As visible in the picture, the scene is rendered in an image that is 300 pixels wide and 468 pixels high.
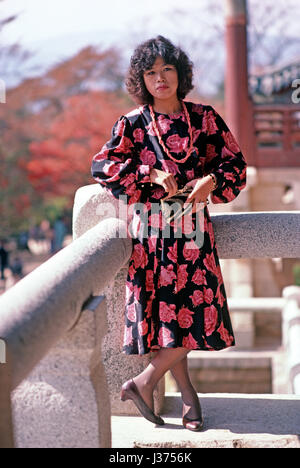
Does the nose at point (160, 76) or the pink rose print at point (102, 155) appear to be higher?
the nose at point (160, 76)

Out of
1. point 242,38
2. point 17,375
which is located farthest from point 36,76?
point 17,375

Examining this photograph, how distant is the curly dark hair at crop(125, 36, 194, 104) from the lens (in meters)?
2.52

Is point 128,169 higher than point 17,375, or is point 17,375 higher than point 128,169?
point 128,169

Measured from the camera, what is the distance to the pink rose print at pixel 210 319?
2449 mm

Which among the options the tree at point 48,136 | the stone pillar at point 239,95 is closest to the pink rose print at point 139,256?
the stone pillar at point 239,95

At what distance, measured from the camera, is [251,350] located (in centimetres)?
1090

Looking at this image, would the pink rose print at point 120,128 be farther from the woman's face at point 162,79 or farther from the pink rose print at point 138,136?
the woman's face at point 162,79

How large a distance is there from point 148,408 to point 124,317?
35 cm

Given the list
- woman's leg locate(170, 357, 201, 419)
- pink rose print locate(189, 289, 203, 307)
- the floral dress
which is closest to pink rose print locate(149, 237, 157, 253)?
the floral dress

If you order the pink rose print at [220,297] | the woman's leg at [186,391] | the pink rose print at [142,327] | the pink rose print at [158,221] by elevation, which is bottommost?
the woman's leg at [186,391]

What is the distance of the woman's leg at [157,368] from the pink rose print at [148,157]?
0.66 metres

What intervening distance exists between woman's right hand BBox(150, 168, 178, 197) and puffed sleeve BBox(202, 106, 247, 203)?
180mm

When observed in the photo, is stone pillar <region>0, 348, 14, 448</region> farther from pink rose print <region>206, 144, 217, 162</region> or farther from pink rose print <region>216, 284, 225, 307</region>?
pink rose print <region>206, 144, 217, 162</region>
